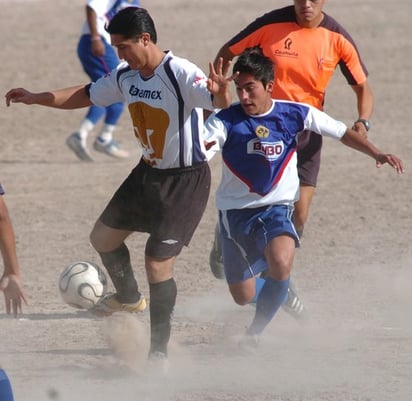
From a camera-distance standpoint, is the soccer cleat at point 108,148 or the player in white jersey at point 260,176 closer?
the player in white jersey at point 260,176

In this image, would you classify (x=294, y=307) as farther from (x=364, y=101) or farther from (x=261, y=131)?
(x=364, y=101)

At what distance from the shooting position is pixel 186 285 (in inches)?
334

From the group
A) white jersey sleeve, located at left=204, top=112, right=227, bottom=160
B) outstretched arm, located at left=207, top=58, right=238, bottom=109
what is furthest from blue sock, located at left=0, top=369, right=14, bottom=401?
white jersey sleeve, located at left=204, top=112, right=227, bottom=160

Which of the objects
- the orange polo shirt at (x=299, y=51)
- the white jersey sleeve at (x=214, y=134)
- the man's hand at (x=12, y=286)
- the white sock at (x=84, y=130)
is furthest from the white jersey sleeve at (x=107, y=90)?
the white sock at (x=84, y=130)

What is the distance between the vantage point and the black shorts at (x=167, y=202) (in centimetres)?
659

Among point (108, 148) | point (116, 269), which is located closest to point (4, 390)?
point (116, 269)

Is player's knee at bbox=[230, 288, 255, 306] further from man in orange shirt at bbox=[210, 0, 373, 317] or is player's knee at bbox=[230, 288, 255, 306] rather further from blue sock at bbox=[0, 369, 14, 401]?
blue sock at bbox=[0, 369, 14, 401]

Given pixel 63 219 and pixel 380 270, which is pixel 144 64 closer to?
pixel 380 270

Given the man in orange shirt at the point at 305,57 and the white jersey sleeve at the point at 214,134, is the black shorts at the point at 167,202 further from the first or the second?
the man in orange shirt at the point at 305,57

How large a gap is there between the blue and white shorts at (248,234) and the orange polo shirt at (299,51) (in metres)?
1.01

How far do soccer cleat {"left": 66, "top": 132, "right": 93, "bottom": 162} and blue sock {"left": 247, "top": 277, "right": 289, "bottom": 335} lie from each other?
590cm

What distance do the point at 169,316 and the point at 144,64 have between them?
1.43 meters

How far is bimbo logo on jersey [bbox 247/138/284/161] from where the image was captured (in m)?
6.96

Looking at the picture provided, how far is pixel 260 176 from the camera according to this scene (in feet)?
23.0
